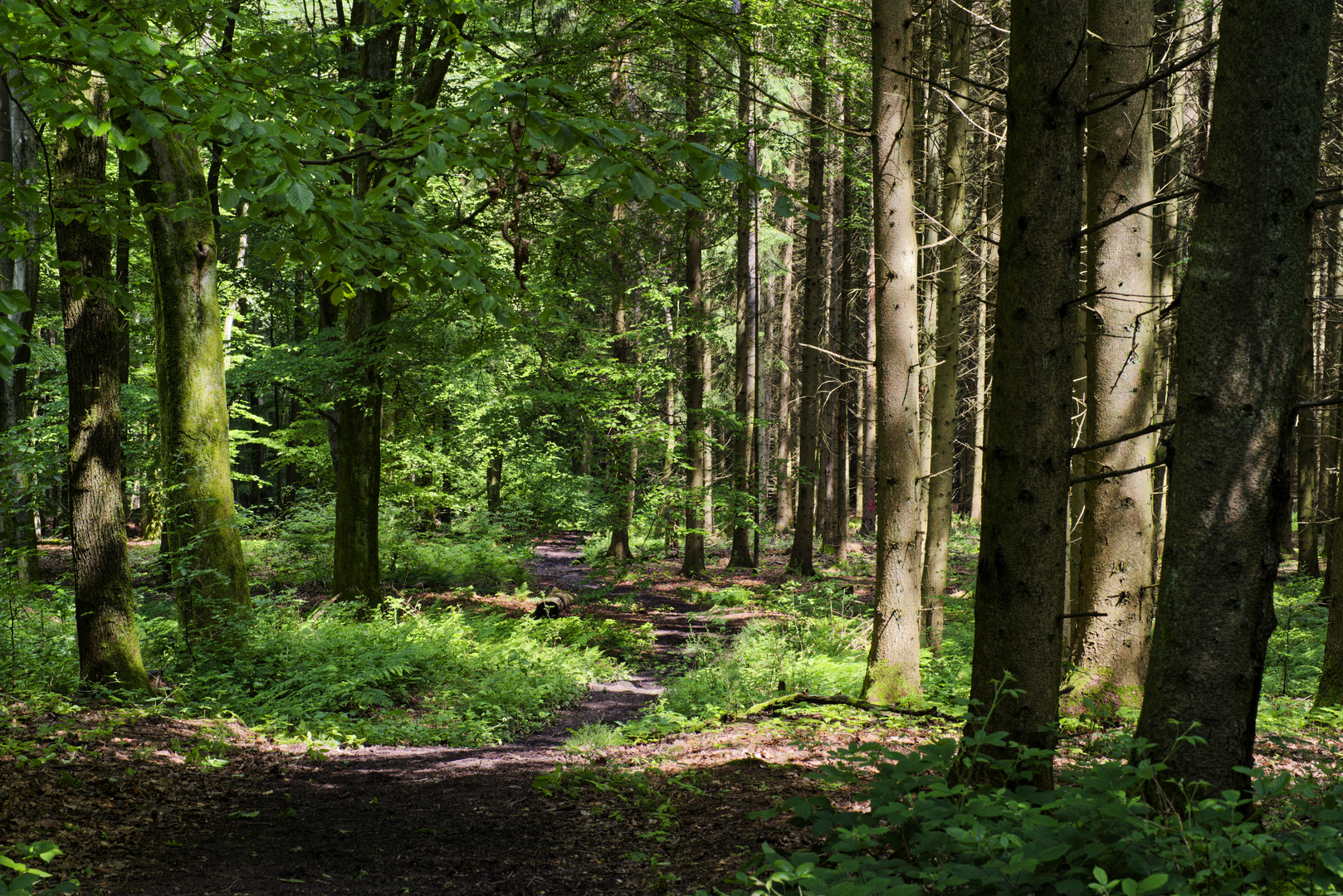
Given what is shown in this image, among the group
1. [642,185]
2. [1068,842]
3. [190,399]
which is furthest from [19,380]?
[1068,842]

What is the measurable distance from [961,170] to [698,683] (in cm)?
752

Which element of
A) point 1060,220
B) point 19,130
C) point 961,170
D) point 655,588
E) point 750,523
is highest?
point 19,130

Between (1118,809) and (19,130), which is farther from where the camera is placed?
(19,130)

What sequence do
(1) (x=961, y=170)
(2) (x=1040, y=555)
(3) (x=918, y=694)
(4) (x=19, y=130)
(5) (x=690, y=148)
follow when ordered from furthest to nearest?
(4) (x=19, y=130), (1) (x=961, y=170), (3) (x=918, y=694), (2) (x=1040, y=555), (5) (x=690, y=148)

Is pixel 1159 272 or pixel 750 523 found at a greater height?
pixel 1159 272

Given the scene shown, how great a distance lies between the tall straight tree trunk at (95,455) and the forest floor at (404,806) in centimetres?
71

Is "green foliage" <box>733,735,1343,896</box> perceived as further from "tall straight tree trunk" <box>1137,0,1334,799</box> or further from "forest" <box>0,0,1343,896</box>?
"tall straight tree trunk" <box>1137,0,1334,799</box>

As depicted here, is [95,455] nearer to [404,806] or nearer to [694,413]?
[404,806]

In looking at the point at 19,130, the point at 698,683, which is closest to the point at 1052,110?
the point at 698,683

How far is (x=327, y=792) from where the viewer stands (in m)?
5.50

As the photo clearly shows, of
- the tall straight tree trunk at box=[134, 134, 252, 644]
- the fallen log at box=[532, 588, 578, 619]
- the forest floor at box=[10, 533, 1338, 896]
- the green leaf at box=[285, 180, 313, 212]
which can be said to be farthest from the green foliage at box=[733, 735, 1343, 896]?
the fallen log at box=[532, 588, 578, 619]

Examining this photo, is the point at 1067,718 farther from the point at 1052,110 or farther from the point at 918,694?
the point at 1052,110

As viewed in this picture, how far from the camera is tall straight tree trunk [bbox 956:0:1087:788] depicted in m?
3.57

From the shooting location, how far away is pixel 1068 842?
Result: 260cm
